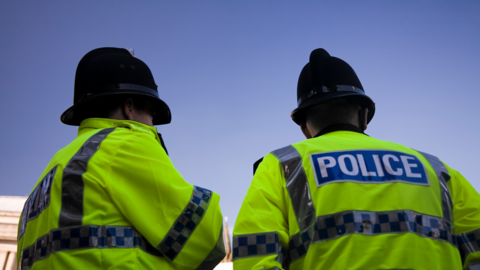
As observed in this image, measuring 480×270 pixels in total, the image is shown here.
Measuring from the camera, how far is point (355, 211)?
6.08 feet

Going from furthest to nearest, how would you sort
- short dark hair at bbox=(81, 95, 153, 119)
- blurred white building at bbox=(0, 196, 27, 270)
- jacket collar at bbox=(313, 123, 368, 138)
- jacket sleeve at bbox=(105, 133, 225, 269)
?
blurred white building at bbox=(0, 196, 27, 270) < short dark hair at bbox=(81, 95, 153, 119) < jacket collar at bbox=(313, 123, 368, 138) < jacket sleeve at bbox=(105, 133, 225, 269)

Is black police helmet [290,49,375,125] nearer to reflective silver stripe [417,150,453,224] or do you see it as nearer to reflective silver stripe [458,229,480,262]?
reflective silver stripe [417,150,453,224]

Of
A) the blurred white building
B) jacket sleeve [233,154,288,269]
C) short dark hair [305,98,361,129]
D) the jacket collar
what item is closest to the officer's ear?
short dark hair [305,98,361,129]

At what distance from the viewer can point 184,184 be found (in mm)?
2100

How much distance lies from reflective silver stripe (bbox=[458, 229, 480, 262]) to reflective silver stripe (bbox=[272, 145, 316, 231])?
0.88 metres

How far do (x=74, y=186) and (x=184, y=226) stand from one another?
1.94ft

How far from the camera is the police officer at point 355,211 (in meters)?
1.80

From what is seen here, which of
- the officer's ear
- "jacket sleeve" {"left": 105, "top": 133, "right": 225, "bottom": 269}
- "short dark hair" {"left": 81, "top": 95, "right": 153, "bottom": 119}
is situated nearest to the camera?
"jacket sleeve" {"left": 105, "top": 133, "right": 225, "bottom": 269}

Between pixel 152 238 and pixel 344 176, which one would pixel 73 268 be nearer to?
pixel 152 238

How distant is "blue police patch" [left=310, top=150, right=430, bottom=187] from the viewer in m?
1.96

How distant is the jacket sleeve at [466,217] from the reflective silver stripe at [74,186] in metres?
2.00

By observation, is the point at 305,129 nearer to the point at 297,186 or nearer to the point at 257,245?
the point at 297,186

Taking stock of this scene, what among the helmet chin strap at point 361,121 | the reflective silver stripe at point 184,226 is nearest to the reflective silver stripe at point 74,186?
the reflective silver stripe at point 184,226

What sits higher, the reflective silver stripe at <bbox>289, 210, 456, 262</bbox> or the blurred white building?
the reflective silver stripe at <bbox>289, 210, 456, 262</bbox>
